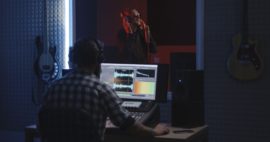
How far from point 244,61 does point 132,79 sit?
3.43 ft

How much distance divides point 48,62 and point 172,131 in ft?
6.74

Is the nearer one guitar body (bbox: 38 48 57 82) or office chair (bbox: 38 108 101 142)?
office chair (bbox: 38 108 101 142)

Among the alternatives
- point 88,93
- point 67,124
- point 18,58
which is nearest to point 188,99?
point 88,93

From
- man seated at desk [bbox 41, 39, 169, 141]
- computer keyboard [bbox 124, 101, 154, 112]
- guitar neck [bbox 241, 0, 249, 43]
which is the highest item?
guitar neck [bbox 241, 0, 249, 43]

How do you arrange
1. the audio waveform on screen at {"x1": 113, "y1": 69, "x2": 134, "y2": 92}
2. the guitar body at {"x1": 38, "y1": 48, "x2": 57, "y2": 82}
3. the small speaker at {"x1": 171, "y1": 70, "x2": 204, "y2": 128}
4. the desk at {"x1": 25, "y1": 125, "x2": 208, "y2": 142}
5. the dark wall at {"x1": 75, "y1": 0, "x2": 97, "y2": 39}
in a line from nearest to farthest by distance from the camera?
the desk at {"x1": 25, "y1": 125, "x2": 208, "y2": 142} < the small speaker at {"x1": 171, "y1": 70, "x2": 204, "y2": 128} < the audio waveform on screen at {"x1": 113, "y1": 69, "x2": 134, "y2": 92} < the guitar body at {"x1": 38, "y1": 48, "x2": 57, "y2": 82} < the dark wall at {"x1": 75, "y1": 0, "x2": 97, "y2": 39}

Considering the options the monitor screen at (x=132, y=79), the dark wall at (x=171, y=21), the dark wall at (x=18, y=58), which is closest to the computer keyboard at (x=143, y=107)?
the monitor screen at (x=132, y=79)

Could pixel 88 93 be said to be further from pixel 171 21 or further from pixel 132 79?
pixel 171 21

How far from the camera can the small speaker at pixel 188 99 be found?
10.2 ft

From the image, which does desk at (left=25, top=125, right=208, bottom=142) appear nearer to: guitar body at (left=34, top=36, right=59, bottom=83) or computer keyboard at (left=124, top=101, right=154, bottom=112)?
computer keyboard at (left=124, top=101, right=154, bottom=112)

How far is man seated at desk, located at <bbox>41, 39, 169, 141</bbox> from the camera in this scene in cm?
247

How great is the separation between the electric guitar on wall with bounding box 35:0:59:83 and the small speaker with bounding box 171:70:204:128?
1838mm

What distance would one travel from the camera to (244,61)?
3.78 metres

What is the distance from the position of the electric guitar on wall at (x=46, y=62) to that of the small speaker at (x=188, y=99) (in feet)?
6.03

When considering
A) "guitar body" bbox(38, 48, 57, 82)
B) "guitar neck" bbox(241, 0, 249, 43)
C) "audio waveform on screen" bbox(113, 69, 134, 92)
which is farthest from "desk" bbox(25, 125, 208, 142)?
"guitar body" bbox(38, 48, 57, 82)
